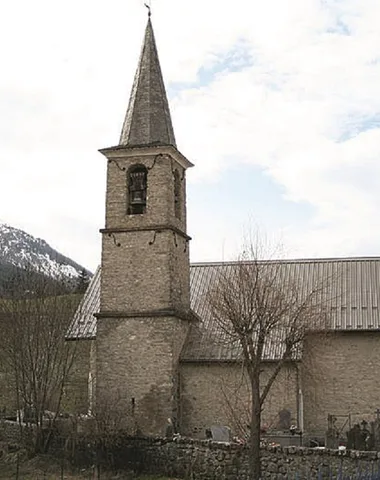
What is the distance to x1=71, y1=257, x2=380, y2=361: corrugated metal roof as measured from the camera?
29.6m

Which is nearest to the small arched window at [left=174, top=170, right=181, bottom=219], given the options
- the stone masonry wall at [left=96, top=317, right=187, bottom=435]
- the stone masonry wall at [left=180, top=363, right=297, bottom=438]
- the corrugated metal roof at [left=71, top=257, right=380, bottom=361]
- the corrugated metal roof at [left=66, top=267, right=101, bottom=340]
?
the corrugated metal roof at [left=71, top=257, right=380, bottom=361]

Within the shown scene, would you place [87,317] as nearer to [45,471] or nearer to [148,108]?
[45,471]

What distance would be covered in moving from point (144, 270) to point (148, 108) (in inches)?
283

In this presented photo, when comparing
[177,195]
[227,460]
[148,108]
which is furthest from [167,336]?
[148,108]

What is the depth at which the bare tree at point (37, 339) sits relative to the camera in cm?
2855

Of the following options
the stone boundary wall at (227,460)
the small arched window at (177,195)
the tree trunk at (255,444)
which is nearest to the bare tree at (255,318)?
the tree trunk at (255,444)

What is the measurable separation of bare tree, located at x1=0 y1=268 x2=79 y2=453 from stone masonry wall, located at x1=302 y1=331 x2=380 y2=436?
33.8 feet

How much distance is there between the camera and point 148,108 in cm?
3106

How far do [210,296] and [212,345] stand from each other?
4891mm

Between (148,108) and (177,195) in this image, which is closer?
(148,108)

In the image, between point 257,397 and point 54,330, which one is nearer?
point 257,397

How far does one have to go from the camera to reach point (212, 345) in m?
29.9

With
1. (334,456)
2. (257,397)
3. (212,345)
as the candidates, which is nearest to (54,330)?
(212,345)

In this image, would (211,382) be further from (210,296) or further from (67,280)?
(67,280)
